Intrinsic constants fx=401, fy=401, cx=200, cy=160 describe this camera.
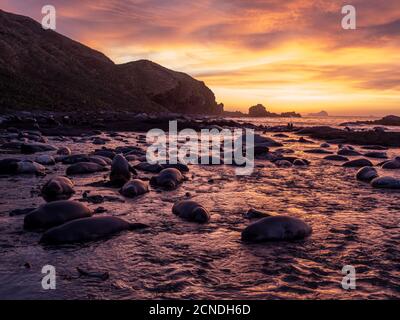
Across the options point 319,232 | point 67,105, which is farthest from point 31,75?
point 319,232

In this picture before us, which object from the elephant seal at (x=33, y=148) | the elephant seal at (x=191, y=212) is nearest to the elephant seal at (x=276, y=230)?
the elephant seal at (x=191, y=212)

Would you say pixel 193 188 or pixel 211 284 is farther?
pixel 193 188

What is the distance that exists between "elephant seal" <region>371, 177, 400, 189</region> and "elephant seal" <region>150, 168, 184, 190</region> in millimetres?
4784

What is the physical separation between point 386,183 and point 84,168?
303 inches

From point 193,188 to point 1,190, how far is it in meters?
4.06

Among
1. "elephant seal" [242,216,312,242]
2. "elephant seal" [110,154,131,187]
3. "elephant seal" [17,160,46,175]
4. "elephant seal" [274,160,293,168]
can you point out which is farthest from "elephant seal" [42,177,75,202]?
"elephant seal" [274,160,293,168]

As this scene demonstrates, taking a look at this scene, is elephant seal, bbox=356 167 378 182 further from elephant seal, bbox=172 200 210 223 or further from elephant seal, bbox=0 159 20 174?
elephant seal, bbox=0 159 20 174

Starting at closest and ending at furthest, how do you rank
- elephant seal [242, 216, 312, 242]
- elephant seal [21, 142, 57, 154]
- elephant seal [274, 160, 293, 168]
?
elephant seal [242, 216, 312, 242], elephant seal [274, 160, 293, 168], elephant seal [21, 142, 57, 154]

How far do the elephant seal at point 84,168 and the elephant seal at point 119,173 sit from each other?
1.65m

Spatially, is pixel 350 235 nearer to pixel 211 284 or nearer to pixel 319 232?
pixel 319 232

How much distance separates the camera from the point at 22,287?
386cm

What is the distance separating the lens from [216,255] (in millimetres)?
4902

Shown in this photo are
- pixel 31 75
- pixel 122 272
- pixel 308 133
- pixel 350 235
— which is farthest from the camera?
pixel 31 75

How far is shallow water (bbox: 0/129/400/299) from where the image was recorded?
3910 millimetres
